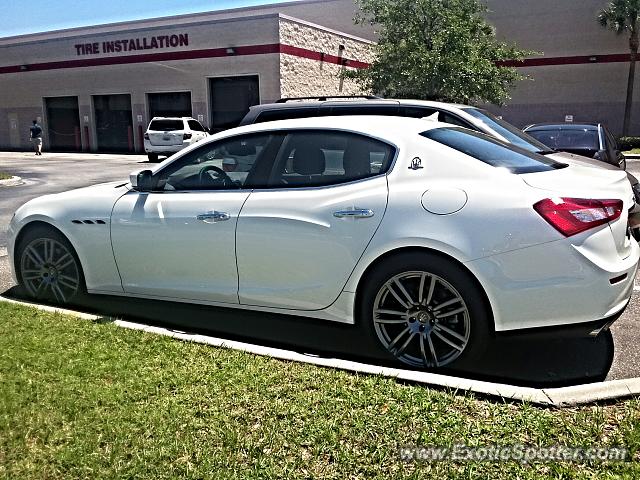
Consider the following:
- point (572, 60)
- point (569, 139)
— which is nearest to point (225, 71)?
point (572, 60)

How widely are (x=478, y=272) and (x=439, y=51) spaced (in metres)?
19.5

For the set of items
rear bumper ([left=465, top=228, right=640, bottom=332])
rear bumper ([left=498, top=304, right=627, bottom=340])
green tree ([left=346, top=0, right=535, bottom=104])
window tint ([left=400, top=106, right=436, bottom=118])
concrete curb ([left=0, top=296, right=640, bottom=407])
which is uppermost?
green tree ([left=346, top=0, right=535, bottom=104])

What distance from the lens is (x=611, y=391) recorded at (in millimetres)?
3232

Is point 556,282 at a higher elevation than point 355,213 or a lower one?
lower

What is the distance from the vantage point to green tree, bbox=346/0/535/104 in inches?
840

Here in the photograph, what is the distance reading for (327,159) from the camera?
4211 mm

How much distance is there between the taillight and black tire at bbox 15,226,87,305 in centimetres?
371

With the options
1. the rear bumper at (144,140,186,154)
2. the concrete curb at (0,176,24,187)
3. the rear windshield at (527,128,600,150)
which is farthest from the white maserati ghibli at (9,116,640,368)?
the rear bumper at (144,140,186,154)

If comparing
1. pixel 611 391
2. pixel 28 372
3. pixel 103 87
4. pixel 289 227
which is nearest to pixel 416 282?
pixel 289 227

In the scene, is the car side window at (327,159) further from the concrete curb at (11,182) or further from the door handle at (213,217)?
the concrete curb at (11,182)

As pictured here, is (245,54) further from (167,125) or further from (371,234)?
(371,234)

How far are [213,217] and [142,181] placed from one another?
33.2 inches

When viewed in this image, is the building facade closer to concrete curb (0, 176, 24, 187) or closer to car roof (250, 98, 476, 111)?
concrete curb (0, 176, 24, 187)

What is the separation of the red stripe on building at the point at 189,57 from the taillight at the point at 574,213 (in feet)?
83.9
